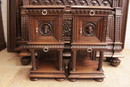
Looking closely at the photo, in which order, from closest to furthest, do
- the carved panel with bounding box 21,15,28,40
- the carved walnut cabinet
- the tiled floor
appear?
the carved walnut cabinet → the tiled floor → the carved panel with bounding box 21,15,28,40

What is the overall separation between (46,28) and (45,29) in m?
0.01

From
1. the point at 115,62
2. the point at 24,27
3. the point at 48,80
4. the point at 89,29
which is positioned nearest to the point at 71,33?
the point at 89,29

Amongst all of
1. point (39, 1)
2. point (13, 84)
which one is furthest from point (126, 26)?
point (13, 84)

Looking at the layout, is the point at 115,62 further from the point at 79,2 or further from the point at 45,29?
the point at 45,29

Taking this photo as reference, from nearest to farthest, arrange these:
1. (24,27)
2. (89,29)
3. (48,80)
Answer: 1. (89,29)
2. (48,80)
3. (24,27)

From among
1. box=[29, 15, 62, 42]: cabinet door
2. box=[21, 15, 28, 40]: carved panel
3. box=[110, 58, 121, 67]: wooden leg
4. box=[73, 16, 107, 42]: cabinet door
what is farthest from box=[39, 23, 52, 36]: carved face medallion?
box=[110, 58, 121, 67]: wooden leg

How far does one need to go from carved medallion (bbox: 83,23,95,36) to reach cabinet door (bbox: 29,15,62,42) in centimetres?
23

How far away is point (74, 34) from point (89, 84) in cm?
49

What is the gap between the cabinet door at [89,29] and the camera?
3.75ft

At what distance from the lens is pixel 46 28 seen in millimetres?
1164

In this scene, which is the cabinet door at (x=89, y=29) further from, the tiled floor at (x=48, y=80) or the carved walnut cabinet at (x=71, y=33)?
the tiled floor at (x=48, y=80)

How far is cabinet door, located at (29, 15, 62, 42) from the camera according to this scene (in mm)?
1144

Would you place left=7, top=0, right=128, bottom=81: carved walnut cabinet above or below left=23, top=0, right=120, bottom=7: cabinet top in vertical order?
below

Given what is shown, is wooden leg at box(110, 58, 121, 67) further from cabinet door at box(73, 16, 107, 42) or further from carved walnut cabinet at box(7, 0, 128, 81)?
cabinet door at box(73, 16, 107, 42)
